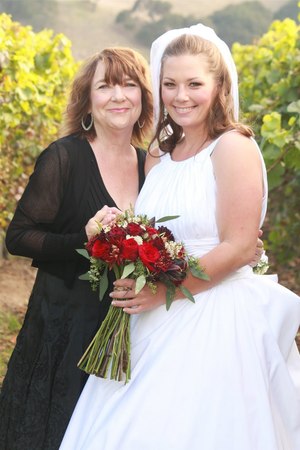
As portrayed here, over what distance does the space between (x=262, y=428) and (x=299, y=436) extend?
0.28m

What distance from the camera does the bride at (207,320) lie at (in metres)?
2.78

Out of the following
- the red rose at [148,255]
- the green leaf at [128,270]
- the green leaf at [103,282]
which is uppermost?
the red rose at [148,255]

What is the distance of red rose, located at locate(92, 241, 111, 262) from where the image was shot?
277cm

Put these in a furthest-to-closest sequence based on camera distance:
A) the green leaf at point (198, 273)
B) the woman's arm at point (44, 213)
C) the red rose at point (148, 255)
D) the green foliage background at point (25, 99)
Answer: the green foliage background at point (25, 99) → the woman's arm at point (44, 213) → the green leaf at point (198, 273) → the red rose at point (148, 255)

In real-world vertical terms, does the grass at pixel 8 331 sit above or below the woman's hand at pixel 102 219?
below

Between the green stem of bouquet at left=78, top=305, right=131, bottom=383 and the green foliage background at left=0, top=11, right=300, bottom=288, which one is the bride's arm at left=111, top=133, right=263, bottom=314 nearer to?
the green stem of bouquet at left=78, top=305, right=131, bottom=383

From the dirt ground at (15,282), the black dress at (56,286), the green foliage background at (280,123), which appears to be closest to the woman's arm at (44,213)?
the black dress at (56,286)

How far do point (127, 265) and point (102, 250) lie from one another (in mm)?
103

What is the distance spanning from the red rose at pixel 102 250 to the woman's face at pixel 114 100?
2.65 feet

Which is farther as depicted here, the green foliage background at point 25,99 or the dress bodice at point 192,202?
the green foliage background at point 25,99

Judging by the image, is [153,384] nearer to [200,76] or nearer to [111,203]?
[111,203]

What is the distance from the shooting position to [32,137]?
7.54 meters

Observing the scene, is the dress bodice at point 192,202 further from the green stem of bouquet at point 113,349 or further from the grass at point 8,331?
the grass at point 8,331

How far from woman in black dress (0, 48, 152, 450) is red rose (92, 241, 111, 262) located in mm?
492
